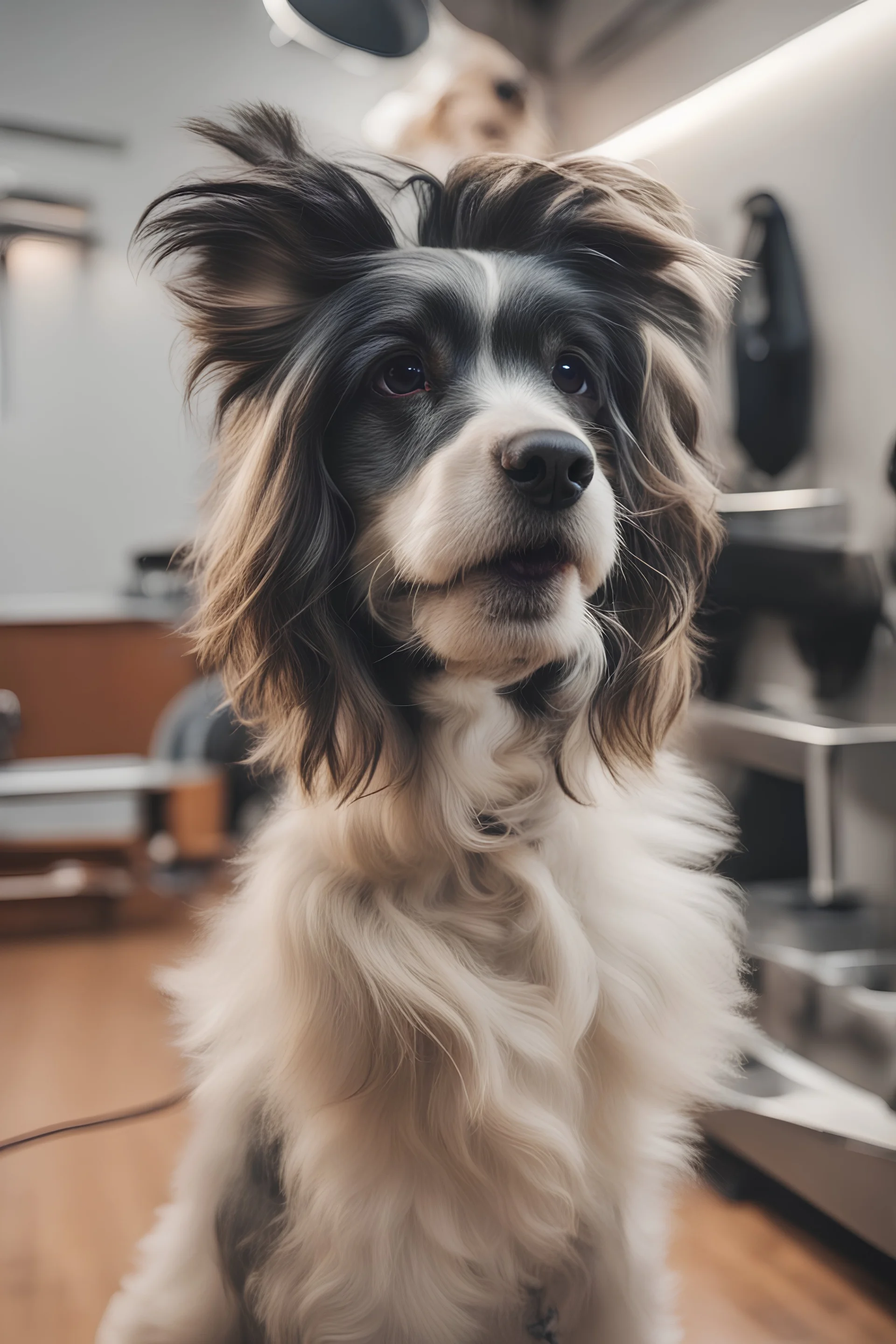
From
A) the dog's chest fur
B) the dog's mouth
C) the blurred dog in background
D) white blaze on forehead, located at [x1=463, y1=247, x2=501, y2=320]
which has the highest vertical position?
the blurred dog in background

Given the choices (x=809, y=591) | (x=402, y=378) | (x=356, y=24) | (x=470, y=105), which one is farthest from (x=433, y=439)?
(x=470, y=105)

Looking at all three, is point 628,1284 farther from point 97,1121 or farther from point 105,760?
point 105,760

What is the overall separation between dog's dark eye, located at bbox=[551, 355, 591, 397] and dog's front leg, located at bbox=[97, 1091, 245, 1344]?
666 millimetres

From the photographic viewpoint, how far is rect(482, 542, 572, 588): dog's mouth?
0.72 meters

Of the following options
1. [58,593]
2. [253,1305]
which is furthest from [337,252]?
[58,593]

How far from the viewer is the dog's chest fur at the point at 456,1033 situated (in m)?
0.78

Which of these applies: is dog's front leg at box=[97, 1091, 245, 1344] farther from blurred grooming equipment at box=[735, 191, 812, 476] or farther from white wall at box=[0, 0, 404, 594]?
white wall at box=[0, 0, 404, 594]

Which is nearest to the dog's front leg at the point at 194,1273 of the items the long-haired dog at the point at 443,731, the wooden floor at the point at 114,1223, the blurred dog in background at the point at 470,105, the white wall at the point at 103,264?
the long-haired dog at the point at 443,731

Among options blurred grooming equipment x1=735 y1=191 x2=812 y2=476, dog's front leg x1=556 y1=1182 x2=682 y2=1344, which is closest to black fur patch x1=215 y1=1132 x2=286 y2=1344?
dog's front leg x1=556 y1=1182 x2=682 y2=1344

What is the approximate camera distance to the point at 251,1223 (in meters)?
0.86

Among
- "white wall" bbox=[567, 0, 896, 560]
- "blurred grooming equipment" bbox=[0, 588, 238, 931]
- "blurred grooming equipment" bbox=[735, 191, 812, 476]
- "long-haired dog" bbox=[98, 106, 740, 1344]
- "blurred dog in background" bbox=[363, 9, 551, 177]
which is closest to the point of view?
"long-haired dog" bbox=[98, 106, 740, 1344]

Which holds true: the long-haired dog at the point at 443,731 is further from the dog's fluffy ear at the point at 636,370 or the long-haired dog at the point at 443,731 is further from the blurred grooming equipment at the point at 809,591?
the blurred grooming equipment at the point at 809,591

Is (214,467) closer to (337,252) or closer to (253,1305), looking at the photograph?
(337,252)

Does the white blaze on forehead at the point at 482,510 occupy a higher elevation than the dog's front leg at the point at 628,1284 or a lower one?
higher
